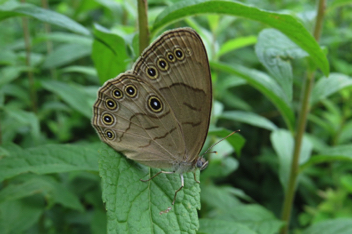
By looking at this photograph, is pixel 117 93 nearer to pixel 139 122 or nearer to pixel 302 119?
pixel 139 122

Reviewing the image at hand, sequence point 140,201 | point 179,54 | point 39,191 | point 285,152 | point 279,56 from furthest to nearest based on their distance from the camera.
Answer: point 285,152
point 39,191
point 279,56
point 179,54
point 140,201

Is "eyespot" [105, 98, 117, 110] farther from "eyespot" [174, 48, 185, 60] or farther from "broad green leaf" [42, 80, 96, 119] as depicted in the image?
"broad green leaf" [42, 80, 96, 119]

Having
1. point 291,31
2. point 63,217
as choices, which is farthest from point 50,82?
point 291,31

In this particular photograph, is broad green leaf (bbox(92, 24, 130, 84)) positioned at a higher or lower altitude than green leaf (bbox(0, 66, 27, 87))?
higher

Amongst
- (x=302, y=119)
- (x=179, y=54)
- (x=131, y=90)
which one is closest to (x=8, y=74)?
(x=131, y=90)

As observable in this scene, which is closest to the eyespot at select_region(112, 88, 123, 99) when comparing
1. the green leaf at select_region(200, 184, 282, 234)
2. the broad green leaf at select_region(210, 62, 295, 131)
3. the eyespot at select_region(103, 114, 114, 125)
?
the eyespot at select_region(103, 114, 114, 125)

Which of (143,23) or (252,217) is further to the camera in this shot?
(252,217)

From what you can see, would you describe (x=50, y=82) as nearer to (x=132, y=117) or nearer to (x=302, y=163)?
(x=132, y=117)
